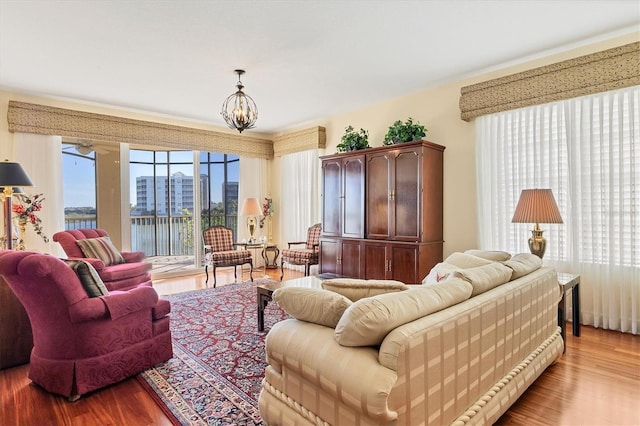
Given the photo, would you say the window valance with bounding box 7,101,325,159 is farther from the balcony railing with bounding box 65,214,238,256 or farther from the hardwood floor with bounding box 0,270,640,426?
the hardwood floor with bounding box 0,270,640,426

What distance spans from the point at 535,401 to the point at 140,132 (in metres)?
5.99

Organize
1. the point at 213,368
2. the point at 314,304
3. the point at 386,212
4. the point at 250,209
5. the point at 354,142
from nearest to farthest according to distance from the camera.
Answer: the point at 314,304, the point at 213,368, the point at 386,212, the point at 354,142, the point at 250,209

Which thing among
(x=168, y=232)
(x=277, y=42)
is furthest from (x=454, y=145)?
(x=168, y=232)

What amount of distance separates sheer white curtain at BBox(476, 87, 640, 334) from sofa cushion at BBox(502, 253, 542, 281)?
4.09 ft

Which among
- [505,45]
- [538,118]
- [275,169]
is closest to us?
[505,45]

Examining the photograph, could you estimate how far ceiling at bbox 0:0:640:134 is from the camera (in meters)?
2.80

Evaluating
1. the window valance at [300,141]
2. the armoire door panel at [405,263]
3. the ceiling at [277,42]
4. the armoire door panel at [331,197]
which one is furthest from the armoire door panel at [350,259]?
the ceiling at [277,42]

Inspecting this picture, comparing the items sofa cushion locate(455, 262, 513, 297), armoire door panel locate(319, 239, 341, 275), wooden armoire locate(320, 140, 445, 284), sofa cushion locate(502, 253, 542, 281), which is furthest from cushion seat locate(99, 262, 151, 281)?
sofa cushion locate(502, 253, 542, 281)

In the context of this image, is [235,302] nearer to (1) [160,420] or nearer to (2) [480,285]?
(1) [160,420]

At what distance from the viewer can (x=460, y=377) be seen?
1.61 metres

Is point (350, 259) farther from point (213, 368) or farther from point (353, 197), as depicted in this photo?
point (213, 368)

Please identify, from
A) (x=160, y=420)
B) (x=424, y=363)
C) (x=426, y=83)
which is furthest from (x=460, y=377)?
(x=426, y=83)

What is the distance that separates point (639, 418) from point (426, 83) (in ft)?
12.7

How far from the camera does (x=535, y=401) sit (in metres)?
2.14
